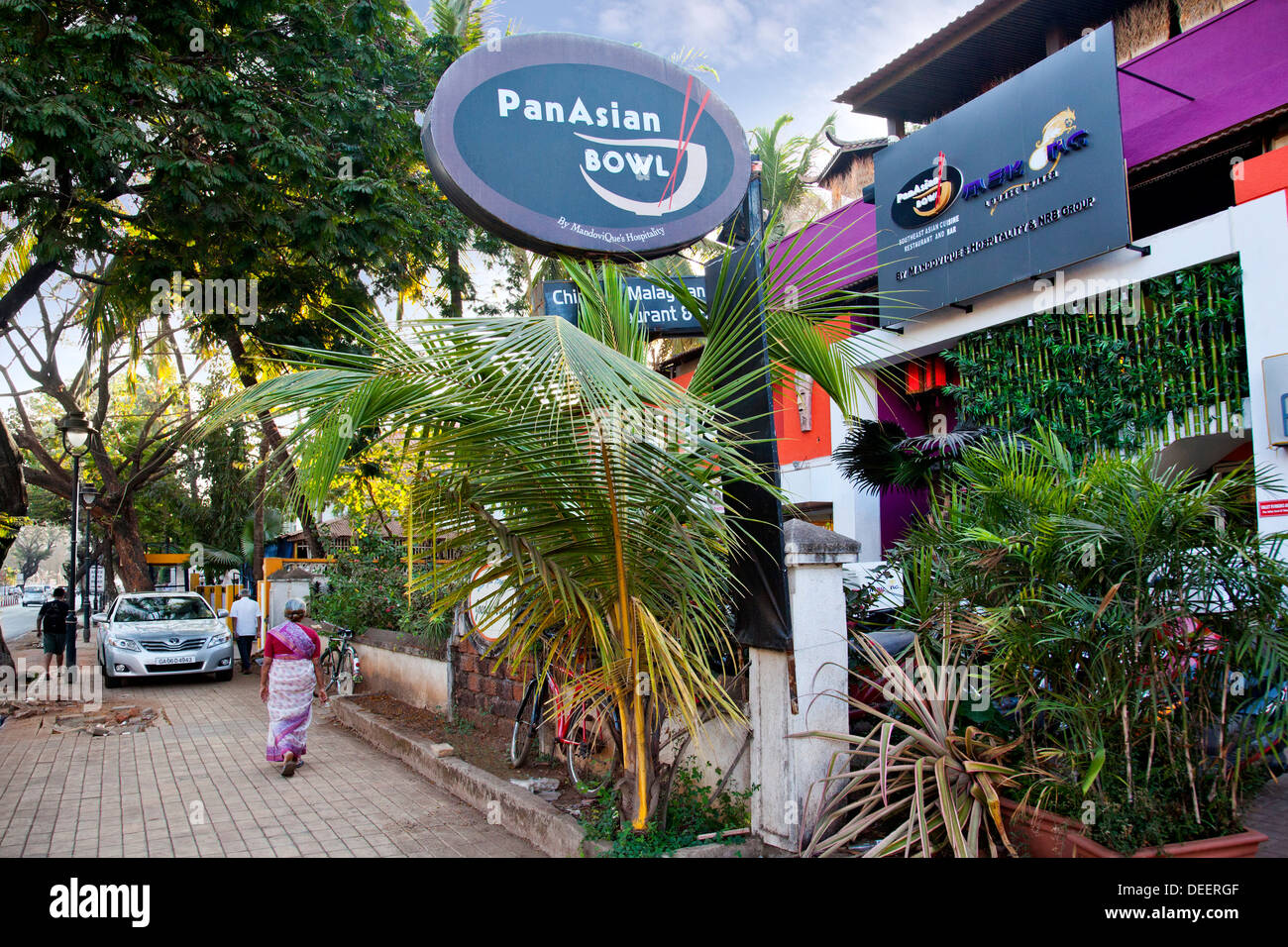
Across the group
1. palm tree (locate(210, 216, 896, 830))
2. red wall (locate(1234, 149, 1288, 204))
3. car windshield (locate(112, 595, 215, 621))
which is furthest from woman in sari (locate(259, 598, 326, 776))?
red wall (locate(1234, 149, 1288, 204))

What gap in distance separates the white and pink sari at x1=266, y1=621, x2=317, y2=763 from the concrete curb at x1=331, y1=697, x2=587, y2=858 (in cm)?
93

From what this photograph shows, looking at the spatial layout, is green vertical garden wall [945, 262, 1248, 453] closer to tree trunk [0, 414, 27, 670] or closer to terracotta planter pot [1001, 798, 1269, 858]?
terracotta planter pot [1001, 798, 1269, 858]

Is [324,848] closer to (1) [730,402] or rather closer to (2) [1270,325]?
(1) [730,402]

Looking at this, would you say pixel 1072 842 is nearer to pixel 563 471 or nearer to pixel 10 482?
pixel 563 471

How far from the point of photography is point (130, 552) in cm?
1909

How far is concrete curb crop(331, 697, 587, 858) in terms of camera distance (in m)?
4.96

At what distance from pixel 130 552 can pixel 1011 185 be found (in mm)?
19165

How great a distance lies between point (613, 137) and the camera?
5246mm

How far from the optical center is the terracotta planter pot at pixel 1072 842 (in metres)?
3.75

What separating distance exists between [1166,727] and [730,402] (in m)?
2.55

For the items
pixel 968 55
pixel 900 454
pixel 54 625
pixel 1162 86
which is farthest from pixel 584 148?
pixel 54 625
